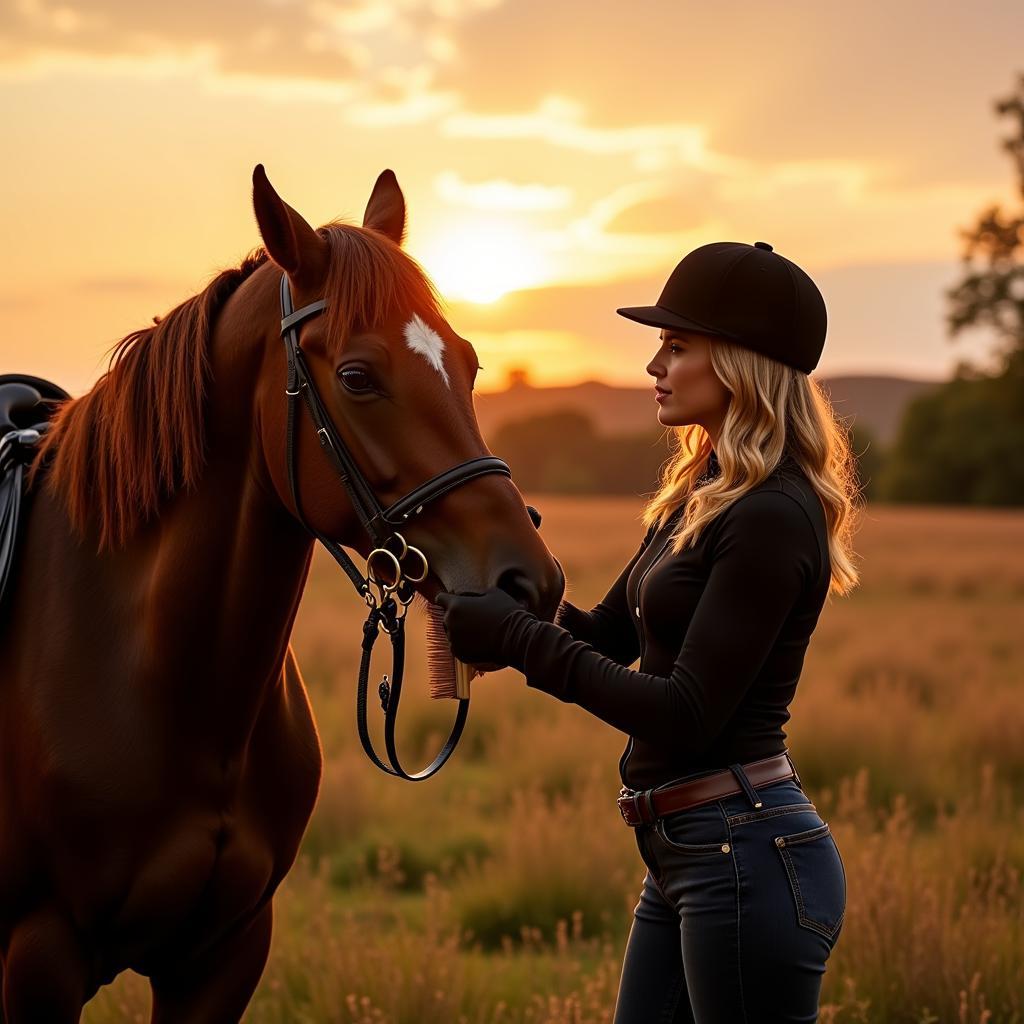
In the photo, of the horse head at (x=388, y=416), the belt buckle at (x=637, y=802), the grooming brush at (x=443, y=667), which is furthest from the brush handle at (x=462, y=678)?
the belt buckle at (x=637, y=802)

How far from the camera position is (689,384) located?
244cm

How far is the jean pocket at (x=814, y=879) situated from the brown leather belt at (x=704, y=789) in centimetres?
11

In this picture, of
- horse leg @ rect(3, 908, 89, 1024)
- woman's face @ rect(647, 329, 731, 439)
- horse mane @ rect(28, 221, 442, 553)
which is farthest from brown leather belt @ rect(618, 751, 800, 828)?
horse leg @ rect(3, 908, 89, 1024)

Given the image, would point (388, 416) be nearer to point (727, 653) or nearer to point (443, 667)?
point (443, 667)

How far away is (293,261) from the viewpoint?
2.38 metres

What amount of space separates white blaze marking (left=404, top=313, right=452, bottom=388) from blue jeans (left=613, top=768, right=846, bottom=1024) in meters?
0.96

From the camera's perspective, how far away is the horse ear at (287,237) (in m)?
2.30

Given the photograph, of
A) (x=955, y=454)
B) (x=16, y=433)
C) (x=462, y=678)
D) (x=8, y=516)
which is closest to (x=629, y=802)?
(x=462, y=678)

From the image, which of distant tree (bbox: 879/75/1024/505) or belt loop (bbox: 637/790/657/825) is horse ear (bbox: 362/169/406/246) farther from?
distant tree (bbox: 879/75/1024/505)

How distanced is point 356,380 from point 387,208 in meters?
0.84

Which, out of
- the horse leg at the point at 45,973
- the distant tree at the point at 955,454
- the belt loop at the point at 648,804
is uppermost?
the distant tree at the point at 955,454

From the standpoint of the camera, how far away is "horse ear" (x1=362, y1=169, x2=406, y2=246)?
9.59 feet

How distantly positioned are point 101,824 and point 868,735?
6.12 meters

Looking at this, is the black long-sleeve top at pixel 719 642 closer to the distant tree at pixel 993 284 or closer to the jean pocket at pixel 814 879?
the jean pocket at pixel 814 879
